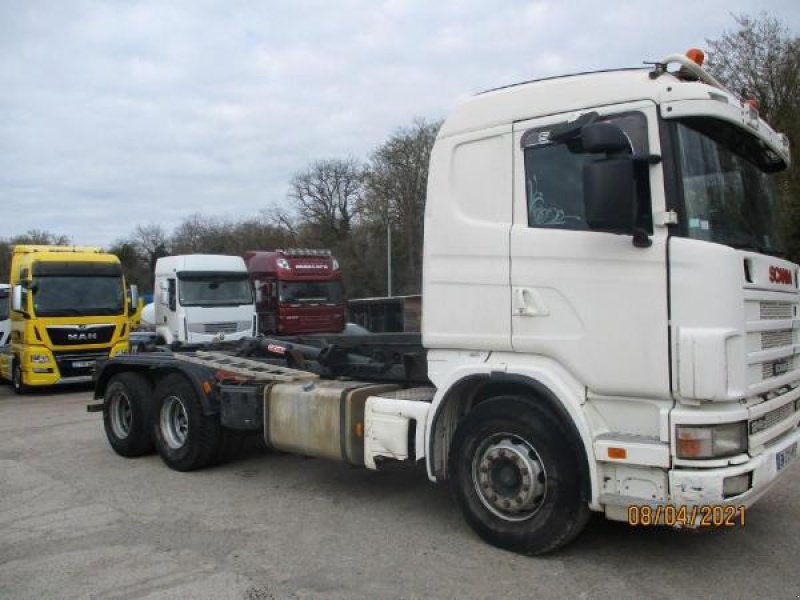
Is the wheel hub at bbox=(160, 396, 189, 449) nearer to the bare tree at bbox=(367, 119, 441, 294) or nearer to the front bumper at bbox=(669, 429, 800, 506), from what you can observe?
the front bumper at bbox=(669, 429, 800, 506)

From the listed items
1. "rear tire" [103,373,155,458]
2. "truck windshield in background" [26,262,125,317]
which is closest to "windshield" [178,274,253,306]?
"truck windshield in background" [26,262,125,317]

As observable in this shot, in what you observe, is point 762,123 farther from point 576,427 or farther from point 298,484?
point 298,484

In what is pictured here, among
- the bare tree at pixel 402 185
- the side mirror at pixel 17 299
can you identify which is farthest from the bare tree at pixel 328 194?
the side mirror at pixel 17 299

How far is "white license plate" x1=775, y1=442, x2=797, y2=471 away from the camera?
14.2 feet

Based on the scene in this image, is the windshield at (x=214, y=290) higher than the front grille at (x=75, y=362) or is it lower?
higher

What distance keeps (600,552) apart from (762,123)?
3.03 m

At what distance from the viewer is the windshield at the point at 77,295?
49.3 feet

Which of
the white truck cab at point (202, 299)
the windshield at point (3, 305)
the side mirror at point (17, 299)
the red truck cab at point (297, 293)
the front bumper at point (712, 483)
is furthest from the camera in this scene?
the red truck cab at point (297, 293)

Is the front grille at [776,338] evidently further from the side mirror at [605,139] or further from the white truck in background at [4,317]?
the white truck in background at [4,317]

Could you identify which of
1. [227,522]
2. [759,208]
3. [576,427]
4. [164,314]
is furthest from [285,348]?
[164,314]

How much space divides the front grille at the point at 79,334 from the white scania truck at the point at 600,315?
37.4 feet

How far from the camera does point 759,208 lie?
477cm

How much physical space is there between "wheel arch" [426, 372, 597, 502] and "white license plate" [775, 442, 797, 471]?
3.74 ft

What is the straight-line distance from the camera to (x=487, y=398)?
5035mm
